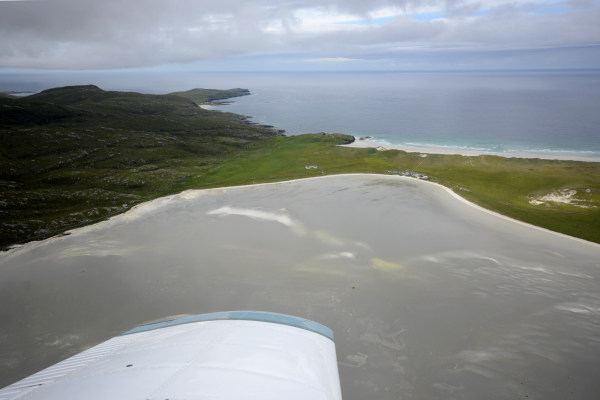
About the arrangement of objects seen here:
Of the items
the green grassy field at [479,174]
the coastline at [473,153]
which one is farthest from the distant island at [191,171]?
the coastline at [473,153]

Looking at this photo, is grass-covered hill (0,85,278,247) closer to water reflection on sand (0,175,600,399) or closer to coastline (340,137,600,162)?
water reflection on sand (0,175,600,399)

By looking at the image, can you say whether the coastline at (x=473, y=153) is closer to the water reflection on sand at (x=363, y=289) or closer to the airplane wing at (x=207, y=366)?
the water reflection on sand at (x=363, y=289)

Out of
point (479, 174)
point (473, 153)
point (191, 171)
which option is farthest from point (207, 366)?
point (473, 153)

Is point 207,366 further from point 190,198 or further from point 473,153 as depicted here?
point 473,153

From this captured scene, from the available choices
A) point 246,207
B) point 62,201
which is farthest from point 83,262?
point 62,201

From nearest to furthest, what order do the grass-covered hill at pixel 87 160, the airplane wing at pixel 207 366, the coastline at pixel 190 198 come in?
the airplane wing at pixel 207 366 → the coastline at pixel 190 198 → the grass-covered hill at pixel 87 160

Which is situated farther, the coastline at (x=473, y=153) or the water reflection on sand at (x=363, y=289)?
the coastline at (x=473, y=153)

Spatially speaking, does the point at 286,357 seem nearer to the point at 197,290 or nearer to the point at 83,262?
the point at 197,290
